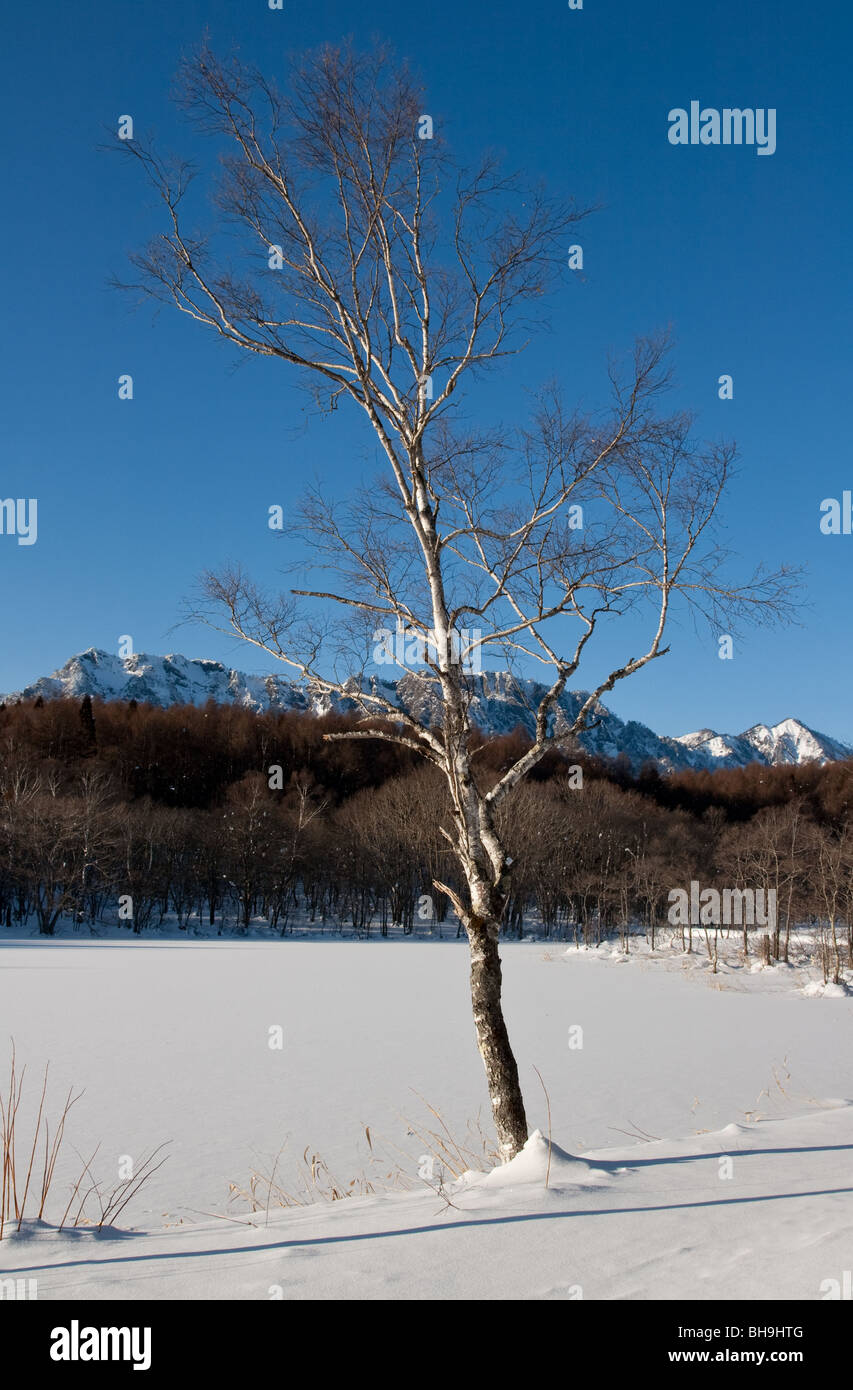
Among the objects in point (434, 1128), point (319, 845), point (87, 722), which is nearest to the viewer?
point (434, 1128)

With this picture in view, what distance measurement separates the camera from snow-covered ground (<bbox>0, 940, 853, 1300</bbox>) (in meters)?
2.86

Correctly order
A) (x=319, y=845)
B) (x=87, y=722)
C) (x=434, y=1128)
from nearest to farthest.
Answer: (x=434, y=1128), (x=319, y=845), (x=87, y=722)

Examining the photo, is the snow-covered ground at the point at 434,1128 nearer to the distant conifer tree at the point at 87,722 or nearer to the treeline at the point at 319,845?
the treeline at the point at 319,845

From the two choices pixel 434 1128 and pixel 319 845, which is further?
pixel 319 845

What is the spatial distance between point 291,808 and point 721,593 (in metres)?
57.6

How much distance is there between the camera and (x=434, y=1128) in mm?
7773

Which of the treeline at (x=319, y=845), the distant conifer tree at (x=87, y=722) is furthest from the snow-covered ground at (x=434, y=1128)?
the distant conifer tree at (x=87, y=722)

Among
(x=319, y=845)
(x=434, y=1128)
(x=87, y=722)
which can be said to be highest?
(x=87, y=722)

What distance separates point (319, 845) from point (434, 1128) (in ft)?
156

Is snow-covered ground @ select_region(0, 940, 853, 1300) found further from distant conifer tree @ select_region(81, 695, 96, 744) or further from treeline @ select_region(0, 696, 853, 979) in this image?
distant conifer tree @ select_region(81, 695, 96, 744)

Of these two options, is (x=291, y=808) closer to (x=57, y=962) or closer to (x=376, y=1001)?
(x=57, y=962)

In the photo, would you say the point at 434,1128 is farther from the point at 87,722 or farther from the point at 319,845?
the point at 87,722

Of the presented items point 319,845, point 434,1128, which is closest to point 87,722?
point 319,845

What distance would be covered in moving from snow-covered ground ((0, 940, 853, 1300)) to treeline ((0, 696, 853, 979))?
62.9ft
